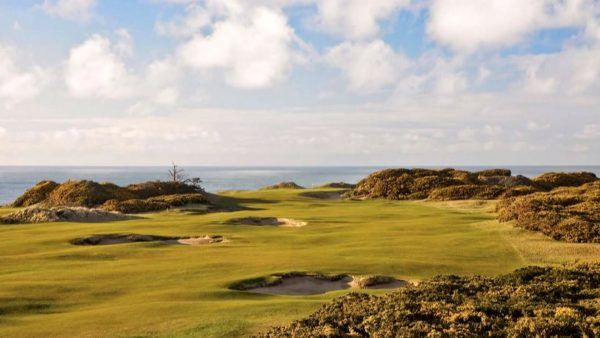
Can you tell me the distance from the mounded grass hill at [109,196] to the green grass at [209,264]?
43.7 feet

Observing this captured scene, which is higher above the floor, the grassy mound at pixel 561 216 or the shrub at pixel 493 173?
the shrub at pixel 493 173

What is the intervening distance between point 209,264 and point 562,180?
5728cm

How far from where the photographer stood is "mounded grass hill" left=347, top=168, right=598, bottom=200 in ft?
183

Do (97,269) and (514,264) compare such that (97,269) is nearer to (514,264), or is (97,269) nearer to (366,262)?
(366,262)

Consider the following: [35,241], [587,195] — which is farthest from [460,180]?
[35,241]

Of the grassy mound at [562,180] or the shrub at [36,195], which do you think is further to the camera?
the grassy mound at [562,180]

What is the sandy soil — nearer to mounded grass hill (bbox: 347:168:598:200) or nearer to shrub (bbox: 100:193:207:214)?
shrub (bbox: 100:193:207:214)

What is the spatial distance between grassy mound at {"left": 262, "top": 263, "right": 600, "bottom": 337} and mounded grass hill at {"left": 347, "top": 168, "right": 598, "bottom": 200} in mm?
39275

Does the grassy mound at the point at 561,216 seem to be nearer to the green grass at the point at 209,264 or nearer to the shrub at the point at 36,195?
the green grass at the point at 209,264

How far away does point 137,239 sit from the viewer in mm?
31250

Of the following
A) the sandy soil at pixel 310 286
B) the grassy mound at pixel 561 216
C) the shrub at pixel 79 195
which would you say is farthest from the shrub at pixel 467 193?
the sandy soil at pixel 310 286

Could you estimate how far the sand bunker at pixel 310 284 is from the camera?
18797mm

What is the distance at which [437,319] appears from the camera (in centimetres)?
1238

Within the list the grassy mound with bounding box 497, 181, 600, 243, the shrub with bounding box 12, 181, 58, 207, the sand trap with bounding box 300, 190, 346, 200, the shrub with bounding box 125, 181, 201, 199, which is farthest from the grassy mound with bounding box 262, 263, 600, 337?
the sand trap with bounding box 300, 190, 346, 200
